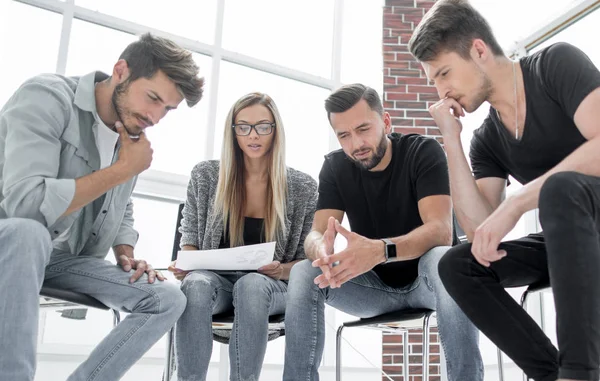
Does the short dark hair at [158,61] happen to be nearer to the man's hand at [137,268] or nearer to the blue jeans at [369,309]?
the man's hand at [137,268]

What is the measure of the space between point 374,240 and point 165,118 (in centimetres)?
229

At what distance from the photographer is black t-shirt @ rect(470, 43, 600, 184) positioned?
53.2 inches

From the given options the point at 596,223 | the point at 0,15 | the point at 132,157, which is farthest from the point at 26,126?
the point at 0,15

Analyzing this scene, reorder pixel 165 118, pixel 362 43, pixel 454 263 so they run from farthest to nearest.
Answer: pixel 362 43 < pixel 165 118 < pixel 454 263

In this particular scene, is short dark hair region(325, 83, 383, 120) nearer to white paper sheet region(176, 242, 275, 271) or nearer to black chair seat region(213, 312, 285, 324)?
white paper sheet region(176, 242, 275, 271)

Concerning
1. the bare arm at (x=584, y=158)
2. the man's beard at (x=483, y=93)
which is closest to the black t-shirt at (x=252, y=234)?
the man's beard at (x=483, y=93)

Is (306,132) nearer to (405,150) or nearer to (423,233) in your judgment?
(405,150)

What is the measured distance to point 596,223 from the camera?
1084 millimetres

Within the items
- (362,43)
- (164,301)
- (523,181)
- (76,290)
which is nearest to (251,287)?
(164,301)

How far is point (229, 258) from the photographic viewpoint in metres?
1.71

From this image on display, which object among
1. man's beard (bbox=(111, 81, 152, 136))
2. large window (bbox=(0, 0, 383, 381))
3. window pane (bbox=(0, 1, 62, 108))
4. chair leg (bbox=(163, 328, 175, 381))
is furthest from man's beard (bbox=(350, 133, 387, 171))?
window pane (bbox=(0, 1, 62, 108))

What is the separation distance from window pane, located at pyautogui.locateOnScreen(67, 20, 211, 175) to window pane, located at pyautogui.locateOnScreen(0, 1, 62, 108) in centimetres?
11

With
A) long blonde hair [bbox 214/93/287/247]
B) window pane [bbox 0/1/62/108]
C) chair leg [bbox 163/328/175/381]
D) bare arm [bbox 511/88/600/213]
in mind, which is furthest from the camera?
window pane [bbox 0/1/62/108]

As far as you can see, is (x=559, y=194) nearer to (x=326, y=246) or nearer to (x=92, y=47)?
(x=326, y=246)
